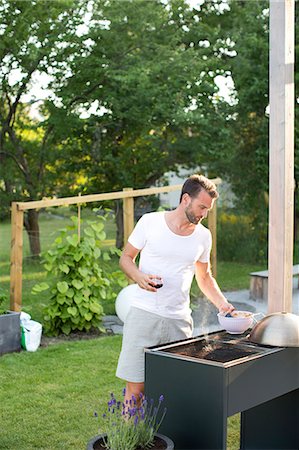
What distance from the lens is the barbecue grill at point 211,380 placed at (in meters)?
2.18

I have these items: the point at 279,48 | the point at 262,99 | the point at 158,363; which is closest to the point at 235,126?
the point at 262,99

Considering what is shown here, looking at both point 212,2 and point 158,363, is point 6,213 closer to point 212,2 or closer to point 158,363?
point 212,2

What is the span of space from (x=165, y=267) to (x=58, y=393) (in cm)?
175

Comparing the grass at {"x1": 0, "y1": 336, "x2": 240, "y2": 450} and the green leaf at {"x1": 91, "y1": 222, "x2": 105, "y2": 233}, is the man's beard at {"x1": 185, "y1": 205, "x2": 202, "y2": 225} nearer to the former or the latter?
the grass at {"x1": 0, "y1": 336, "x2": 240, "y2": 450}

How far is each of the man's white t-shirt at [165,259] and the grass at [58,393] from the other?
37.9 inches

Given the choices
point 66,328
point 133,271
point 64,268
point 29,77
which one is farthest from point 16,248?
point 29,77

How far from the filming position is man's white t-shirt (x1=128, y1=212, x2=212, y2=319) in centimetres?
273

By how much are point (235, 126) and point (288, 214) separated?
9.00 m

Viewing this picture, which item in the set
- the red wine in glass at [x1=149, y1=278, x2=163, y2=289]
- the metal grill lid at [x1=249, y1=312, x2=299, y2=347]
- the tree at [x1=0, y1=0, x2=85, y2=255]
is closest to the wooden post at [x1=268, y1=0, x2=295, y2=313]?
the metal grill lid at [x1=249, y1=312, x2=299, y2=347]

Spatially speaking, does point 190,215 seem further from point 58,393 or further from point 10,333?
point 10,333

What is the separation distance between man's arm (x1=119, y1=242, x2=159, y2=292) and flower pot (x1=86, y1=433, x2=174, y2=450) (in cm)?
58

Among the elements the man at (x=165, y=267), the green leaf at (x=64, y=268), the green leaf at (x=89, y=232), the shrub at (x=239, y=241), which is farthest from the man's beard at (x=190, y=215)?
the shrub at (x=239, y=241)

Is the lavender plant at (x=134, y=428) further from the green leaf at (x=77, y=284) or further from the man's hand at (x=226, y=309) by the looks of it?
the green leaf at (x=77, y=284)

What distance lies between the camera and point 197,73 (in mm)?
10609
